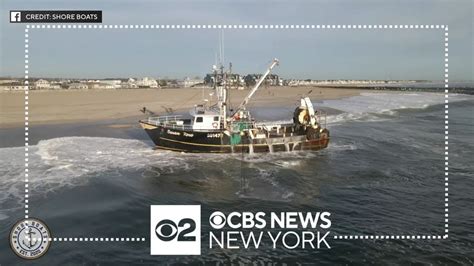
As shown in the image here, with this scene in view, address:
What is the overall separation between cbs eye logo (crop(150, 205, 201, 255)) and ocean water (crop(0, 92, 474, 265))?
744mm

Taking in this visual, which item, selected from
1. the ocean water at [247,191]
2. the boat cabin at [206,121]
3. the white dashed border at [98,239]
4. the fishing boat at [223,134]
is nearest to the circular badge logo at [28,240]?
the ocean water at [247,191]

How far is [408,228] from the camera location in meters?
13.9

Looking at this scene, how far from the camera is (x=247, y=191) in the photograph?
18.3m

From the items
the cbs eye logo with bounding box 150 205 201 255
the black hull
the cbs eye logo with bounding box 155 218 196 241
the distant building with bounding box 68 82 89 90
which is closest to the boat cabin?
the black hull

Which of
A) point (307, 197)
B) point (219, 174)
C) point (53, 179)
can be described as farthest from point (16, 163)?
point (307, 197)

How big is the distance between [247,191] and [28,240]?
10465 millimetres

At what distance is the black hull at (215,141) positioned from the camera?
86.4ft

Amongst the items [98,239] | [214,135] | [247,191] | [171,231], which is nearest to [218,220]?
[171,231]

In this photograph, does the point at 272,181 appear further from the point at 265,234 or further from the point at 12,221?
the point at 12,221

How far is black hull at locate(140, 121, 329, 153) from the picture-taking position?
26344 millimetres

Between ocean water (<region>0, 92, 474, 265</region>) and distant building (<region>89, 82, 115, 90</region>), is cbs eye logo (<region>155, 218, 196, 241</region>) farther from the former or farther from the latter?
distant building (<region>89, 82, 115, 90</region>)

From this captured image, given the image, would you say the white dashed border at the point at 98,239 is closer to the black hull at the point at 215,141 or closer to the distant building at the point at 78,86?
the black hull at the point at 215,141

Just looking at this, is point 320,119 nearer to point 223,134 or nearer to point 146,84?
point 223,134

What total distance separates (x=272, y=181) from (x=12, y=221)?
11.5 m
